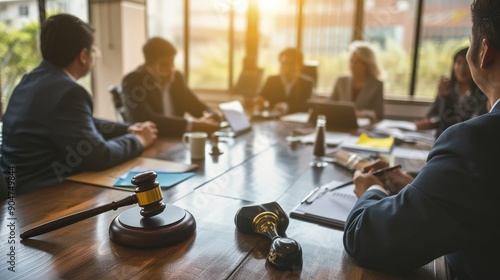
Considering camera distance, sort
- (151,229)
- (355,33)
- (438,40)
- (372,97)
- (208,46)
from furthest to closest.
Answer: (208,46) < (355,33) < (438,40) < (372,97) < (151,229)

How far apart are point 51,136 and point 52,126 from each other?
0.04 m

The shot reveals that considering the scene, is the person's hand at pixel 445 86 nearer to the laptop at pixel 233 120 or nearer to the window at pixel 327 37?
the laptop at pixel 233 120

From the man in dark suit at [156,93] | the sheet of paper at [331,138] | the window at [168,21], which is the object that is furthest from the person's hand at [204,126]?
the window at [168,21]

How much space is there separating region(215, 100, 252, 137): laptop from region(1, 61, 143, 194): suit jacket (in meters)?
0.87

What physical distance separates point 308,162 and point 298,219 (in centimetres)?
69

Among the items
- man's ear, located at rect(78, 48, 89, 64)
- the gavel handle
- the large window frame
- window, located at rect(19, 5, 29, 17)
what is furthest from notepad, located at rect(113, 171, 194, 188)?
window, located at rect(19, 5, 29, 17)

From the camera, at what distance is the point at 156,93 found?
9.05 feet

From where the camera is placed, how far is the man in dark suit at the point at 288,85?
3.91 meters

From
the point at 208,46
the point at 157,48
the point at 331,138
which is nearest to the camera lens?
the point at 331,138

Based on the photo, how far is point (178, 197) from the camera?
130cm

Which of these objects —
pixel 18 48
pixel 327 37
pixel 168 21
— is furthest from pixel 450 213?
pixel 168 21

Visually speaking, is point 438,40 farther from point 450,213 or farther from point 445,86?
point 450,213

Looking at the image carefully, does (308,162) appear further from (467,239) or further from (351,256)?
(467,239)

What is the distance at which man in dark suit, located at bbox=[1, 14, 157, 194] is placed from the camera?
1.51 metres
